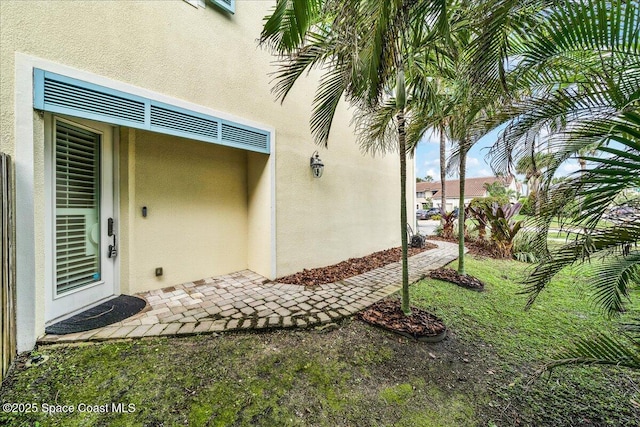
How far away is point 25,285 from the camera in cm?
244

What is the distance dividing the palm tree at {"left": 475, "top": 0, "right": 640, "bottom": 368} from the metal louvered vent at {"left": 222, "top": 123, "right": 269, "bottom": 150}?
361 centimetres

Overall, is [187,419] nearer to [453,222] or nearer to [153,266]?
[153,266]

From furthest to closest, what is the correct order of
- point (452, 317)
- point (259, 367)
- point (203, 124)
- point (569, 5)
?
point (203, 124) < point (452, 317) < point (259, 367) < point (569, 5)

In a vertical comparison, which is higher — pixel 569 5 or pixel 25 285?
pixel 569 5

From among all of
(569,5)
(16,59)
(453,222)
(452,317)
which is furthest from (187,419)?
(453,222)

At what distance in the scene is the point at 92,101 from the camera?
290 cm

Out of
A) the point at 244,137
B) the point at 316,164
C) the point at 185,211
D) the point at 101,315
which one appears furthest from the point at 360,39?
the point at 101,315

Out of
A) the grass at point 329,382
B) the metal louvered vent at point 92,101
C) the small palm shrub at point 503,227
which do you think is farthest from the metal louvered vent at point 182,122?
the small palm shrub at point 503,227

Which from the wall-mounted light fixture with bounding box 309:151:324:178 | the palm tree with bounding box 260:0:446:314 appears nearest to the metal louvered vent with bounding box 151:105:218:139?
the palm tree with bounding box 260:0:446:314

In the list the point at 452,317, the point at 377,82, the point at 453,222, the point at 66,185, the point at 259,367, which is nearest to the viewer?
the point at 259,367

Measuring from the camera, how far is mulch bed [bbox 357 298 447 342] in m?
2.88

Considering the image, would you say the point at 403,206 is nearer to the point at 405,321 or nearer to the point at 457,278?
the point at 405,321

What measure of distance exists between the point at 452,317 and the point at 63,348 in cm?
483

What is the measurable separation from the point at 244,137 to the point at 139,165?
1.81 metres
